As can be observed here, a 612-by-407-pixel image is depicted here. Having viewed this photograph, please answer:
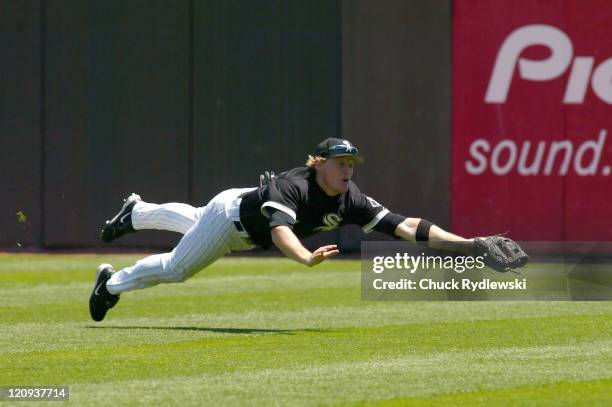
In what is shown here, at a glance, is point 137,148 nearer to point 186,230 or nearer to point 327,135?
point 327,135

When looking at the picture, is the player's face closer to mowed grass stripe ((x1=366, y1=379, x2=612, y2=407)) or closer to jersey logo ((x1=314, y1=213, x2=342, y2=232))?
jersey logo ((x1=314, y1=213, x2=342, y2=232))

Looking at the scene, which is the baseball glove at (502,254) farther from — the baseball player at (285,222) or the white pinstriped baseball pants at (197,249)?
the white pinstriped baseball pants at (197,249)

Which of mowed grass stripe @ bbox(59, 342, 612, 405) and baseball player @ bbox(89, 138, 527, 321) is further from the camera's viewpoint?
baseball player @ bbox(89, 138, 527, 321)

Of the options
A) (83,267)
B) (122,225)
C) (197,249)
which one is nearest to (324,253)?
(197,249)

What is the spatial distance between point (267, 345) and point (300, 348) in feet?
0.92

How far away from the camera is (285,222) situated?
930 centimetres

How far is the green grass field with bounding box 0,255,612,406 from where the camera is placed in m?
6.92

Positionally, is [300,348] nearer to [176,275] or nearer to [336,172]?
[336,172]

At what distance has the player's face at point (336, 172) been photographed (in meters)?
9.46

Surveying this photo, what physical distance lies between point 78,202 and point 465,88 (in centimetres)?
552

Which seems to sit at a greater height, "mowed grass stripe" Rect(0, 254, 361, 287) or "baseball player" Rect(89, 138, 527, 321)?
"baseball player" Rect(89, 138, 527, 321)

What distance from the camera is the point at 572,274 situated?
15.1 metres

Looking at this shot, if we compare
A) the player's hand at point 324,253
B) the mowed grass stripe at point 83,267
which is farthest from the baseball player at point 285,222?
the mowed grass stripe at point 83,267

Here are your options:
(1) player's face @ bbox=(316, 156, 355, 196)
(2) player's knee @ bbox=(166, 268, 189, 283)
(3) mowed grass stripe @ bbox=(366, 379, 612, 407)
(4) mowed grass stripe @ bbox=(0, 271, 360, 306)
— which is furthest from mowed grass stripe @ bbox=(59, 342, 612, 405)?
(4) mowed grass stripe @ bbox=(0, 271, 360, 306)
